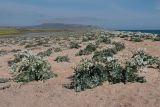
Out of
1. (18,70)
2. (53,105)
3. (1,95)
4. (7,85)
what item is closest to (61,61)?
(18,70)

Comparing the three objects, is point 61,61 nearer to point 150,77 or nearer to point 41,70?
point 41,70

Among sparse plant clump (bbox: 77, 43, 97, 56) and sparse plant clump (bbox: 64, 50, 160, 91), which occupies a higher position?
sparse plant clump (bbox: 64, 50, 160, 91)

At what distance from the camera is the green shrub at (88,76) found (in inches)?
493

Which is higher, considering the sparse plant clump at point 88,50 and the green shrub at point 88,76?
the green shrub at point 88,76

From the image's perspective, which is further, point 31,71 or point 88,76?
point 31,71

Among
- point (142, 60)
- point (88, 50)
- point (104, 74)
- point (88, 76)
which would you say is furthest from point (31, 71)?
point (88, 50)

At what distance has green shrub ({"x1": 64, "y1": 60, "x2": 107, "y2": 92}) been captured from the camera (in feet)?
41.1

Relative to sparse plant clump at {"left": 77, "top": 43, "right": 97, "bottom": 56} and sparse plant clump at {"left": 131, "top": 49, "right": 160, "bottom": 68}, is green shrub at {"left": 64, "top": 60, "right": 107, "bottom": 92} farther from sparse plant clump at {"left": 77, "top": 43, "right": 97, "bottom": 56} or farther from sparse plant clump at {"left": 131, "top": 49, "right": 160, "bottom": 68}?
sparse plant clump at {"left": 77, "top": 43, "right": 97, "bottom": 56}

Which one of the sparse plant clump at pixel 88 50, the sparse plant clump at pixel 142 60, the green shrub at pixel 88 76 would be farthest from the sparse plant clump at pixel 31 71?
the sparse plant clump at pixel 88 50

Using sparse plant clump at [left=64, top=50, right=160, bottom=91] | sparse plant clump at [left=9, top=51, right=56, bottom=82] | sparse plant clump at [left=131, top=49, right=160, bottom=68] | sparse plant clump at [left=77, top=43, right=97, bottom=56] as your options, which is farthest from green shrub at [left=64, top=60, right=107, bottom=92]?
sparse plant clump at [left=77, top=43, right=97, bottom=56]

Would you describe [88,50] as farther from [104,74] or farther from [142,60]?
[104,74]

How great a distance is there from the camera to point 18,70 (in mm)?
14828

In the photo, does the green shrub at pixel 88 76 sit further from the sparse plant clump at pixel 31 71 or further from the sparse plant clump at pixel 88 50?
the sparse plant clump at pixel 88 50

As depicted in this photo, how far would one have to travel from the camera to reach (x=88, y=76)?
13.0 m
